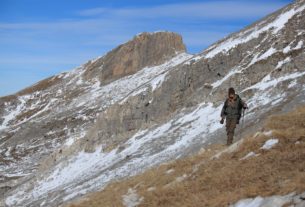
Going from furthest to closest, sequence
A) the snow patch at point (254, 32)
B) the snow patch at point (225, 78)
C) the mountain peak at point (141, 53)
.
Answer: the mountain peak at point (141, 53)
the snow patch at point (254, 32)
the snow patch at point (225, 78)

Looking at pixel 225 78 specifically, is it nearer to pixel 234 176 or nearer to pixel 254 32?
pixel 254 32

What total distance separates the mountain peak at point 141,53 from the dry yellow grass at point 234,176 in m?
111

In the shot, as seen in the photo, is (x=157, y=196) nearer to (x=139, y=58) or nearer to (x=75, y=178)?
(x=75, y=178)

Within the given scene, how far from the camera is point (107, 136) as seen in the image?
58.2 metres

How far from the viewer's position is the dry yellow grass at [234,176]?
11961mm

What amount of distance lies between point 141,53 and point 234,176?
123 m

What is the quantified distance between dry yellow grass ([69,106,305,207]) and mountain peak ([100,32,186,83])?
111 metres

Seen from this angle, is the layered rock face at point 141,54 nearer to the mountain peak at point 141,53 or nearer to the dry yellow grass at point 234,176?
the mountain peak at point 141,53

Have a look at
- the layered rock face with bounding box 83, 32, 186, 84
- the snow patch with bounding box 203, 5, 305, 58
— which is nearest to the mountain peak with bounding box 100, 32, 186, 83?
the layered rock face with bounding box 83, 32, 186, 84

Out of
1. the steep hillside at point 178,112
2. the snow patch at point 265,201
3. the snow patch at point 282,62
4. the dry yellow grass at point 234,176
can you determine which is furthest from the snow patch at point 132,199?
the snow patch at point 282,62

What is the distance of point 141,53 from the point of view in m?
136

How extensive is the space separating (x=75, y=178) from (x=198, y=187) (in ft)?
109

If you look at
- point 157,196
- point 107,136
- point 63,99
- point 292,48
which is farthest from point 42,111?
point 157,196

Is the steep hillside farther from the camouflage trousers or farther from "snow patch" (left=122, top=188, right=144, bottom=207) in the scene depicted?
"snow patch" (left=122, top=188, right=144, bottom=207)
